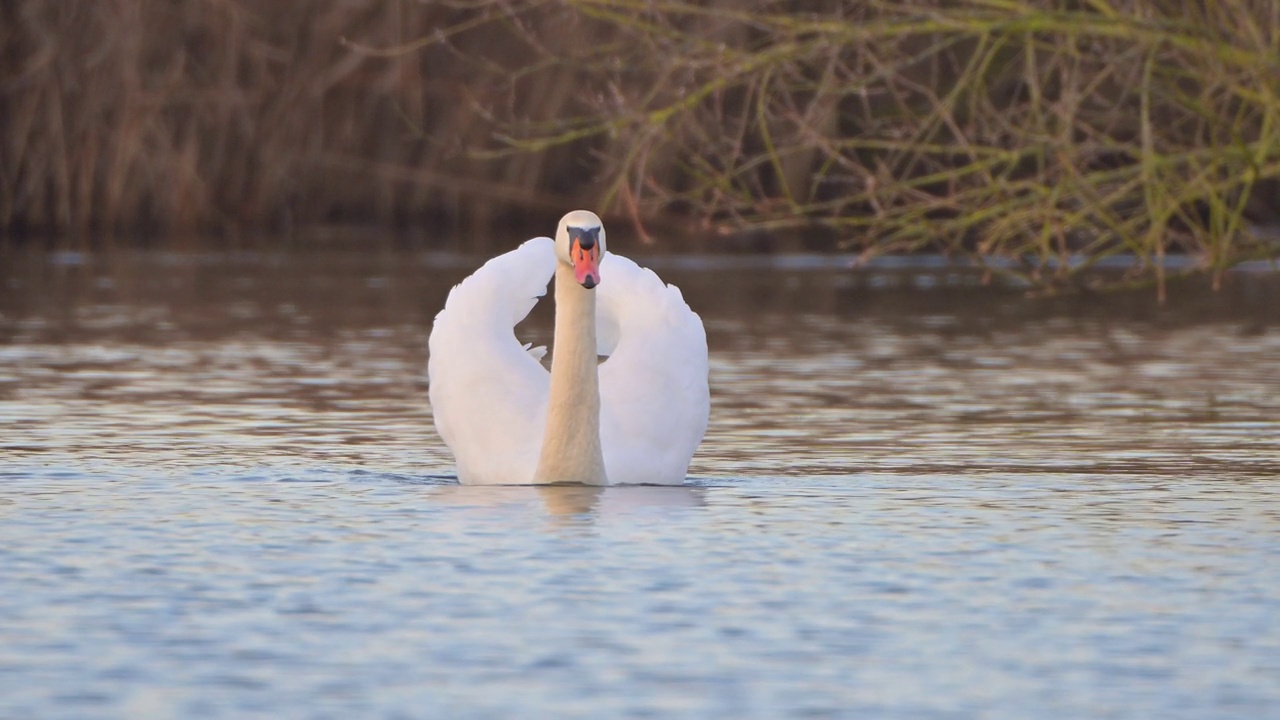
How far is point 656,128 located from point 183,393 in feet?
9.69

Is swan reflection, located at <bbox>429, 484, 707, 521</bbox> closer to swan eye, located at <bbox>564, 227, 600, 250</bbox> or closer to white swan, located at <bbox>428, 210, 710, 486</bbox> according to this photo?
white swan, located at <bbox>428, 210, 710, 486</bbox>

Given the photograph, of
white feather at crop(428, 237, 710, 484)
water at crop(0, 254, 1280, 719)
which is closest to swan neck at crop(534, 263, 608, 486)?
water at crop(0, 254, 1280, 719)

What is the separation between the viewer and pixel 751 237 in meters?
35.3

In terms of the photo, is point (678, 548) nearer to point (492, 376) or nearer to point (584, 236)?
point (584, 236)

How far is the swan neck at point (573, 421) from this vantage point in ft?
34.7

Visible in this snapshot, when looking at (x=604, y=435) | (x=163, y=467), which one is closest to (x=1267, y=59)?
(x=604, y=435)

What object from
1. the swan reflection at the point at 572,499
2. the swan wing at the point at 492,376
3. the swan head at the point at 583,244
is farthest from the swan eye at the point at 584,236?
the swan reflection at the point at 572,499

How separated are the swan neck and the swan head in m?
0.29

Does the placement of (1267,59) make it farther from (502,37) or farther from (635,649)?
Result: (502,37)

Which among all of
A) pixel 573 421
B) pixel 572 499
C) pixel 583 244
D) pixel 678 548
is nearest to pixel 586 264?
pixel 583 244

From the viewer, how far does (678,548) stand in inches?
360

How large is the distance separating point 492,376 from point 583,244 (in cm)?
73

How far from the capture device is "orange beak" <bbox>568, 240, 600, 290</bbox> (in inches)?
416

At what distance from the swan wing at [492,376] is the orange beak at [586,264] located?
363 millimetres
